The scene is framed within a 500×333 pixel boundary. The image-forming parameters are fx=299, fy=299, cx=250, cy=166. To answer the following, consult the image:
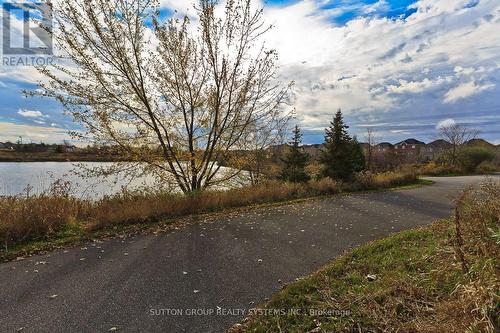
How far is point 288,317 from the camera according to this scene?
125 inches

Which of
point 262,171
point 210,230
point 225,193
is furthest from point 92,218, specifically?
point 262,171

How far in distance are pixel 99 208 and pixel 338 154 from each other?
12.9 meters

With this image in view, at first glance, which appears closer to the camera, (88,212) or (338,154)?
(88,212)

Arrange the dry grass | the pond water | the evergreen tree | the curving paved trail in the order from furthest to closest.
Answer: the evergreen tree, the pond water, the dry grass, the curving paved trail

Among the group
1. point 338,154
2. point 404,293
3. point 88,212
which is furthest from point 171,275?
point 338,154

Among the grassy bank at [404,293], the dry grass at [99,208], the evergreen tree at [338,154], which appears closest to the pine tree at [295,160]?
the evergreen tree at [338,154]

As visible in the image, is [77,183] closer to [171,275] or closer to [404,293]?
[171,275]

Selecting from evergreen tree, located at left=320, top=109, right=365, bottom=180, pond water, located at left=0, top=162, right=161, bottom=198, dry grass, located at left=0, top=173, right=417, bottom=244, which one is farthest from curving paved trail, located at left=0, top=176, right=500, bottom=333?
Result: evergreen tree, located at left=320, top=109, right=365, bottom=180

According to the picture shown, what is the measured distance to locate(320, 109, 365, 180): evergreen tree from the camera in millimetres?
16797

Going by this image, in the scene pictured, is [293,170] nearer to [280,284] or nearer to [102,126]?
[102,126]

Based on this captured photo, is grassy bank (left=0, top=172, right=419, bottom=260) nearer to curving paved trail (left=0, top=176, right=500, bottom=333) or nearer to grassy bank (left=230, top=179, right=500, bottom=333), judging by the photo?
curving paved trail (left=0, top=176, right=500, bottom=333)

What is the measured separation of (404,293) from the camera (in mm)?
3338

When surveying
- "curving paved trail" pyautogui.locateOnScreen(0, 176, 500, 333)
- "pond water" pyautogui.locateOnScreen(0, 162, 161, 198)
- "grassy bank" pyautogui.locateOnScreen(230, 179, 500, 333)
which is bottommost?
"curving paved trail" pyautogui.locateOnScreen(0, 176, 500, 333)

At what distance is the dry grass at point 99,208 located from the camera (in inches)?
239
